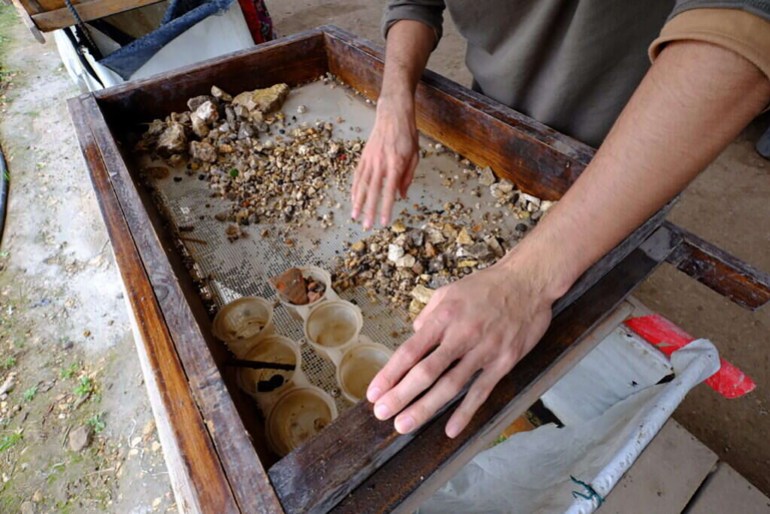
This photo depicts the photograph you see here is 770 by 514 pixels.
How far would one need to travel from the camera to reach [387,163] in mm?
1059

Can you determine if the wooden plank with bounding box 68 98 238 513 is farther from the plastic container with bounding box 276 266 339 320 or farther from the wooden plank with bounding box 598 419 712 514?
the wooden plank with bounding box 598 419 712 514

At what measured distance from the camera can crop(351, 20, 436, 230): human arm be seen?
41.6 inches

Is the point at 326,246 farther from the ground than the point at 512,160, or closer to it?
closer to it

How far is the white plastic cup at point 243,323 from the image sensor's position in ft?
3.10

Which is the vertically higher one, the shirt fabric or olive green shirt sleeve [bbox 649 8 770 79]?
olive green shirt sleeve [bbox 649 8 770 79]

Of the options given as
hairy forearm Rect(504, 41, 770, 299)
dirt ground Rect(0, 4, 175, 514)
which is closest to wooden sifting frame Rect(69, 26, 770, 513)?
hairy forearm Rect(504, 41, 770, 299)

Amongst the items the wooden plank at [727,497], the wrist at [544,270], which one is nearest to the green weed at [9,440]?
the wrist at [544,270]

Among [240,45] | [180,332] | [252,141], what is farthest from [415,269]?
[240,45]

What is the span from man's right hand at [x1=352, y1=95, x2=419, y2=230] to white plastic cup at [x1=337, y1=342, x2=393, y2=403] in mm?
292

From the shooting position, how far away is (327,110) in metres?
1.51

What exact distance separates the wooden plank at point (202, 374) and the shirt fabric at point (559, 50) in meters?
0.87

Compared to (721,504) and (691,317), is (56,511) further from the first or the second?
(691,317)

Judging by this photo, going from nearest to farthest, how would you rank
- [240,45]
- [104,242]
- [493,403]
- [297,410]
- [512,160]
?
[493,403] → [297,410] → [512,160] → [240,45] → [104,242]

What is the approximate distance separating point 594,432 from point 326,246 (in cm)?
76
